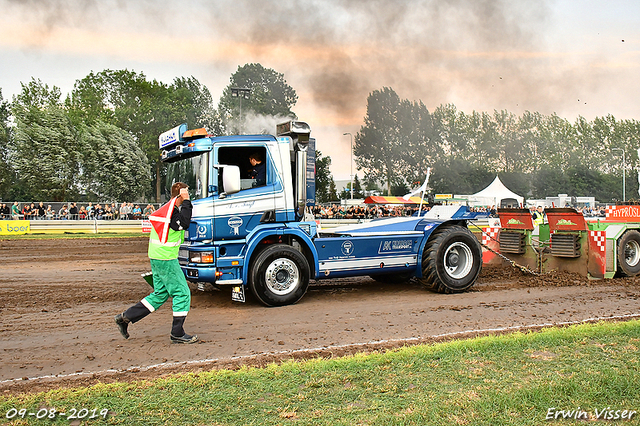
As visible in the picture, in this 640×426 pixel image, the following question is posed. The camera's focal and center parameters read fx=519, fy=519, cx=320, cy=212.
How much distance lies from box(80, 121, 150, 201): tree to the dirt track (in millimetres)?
39018

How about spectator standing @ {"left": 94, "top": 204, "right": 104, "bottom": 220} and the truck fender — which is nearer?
the truck fender

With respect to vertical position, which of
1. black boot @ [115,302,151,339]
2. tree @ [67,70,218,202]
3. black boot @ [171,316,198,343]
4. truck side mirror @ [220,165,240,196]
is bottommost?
black boot @ [171,316,198,343]

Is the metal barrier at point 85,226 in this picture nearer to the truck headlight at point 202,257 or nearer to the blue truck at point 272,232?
the blue truck at point 272,232

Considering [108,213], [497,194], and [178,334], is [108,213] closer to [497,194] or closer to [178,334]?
[178,334]

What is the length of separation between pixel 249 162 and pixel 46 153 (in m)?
43.7

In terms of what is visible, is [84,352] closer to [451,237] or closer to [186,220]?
[186,220]

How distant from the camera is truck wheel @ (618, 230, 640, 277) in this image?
437 inches

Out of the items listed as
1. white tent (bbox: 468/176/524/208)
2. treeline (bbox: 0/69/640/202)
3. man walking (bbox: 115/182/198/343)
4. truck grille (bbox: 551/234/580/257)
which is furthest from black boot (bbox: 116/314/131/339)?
white tent (bbox: 468/176/524/208)

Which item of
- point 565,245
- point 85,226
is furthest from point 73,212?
point 565,245

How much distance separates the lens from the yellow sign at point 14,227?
84.2ft

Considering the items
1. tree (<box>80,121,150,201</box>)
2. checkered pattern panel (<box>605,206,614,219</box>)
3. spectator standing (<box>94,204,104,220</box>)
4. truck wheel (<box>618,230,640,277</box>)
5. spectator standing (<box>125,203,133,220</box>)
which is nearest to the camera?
truck wheel (<box>618,230,640,277</box>)

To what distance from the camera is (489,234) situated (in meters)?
12.6

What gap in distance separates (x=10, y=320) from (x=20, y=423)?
4481mm

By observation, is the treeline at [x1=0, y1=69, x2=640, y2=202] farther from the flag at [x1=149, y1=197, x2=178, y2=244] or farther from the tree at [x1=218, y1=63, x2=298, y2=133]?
the flag at [x1=149, y1=197, x2=178, y2=244]
